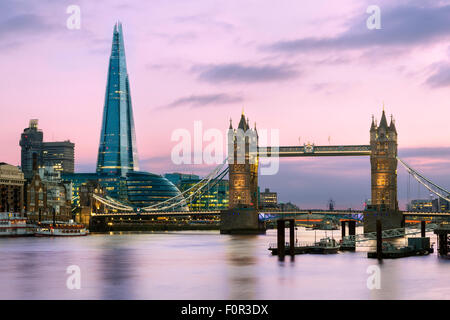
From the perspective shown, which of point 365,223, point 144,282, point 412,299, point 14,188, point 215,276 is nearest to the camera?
point 412,299

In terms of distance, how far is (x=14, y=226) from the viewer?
446ft

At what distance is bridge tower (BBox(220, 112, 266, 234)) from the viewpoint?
14275cm

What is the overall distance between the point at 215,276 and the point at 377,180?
91.8 m

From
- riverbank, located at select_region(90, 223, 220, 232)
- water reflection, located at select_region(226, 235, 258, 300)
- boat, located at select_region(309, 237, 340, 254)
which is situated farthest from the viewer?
riverbank, located at select_region(90, 223, 220, 232)

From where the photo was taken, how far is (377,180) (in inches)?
5625

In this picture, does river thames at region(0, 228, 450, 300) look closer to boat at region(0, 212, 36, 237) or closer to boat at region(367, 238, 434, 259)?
boat at region(367, 238, 434, 259)

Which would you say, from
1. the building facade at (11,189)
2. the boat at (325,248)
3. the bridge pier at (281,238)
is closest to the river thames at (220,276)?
the bridge pier at (281,238)

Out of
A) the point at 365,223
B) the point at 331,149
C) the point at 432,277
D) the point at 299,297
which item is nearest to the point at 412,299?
the point at 299,297

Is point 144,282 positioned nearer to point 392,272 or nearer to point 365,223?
point 392,272

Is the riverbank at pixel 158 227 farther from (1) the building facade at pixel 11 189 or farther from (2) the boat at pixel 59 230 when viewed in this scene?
(2) the boat at pixel 59 230

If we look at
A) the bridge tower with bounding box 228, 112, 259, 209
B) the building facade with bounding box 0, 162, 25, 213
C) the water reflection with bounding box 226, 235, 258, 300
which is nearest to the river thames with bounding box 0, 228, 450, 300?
the water reflection with bounding box 226, 235, 258, 300

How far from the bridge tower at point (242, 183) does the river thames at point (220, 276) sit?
6379 cm

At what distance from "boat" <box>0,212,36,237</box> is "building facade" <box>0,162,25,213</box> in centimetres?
756

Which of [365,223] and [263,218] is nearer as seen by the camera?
[365,223]
